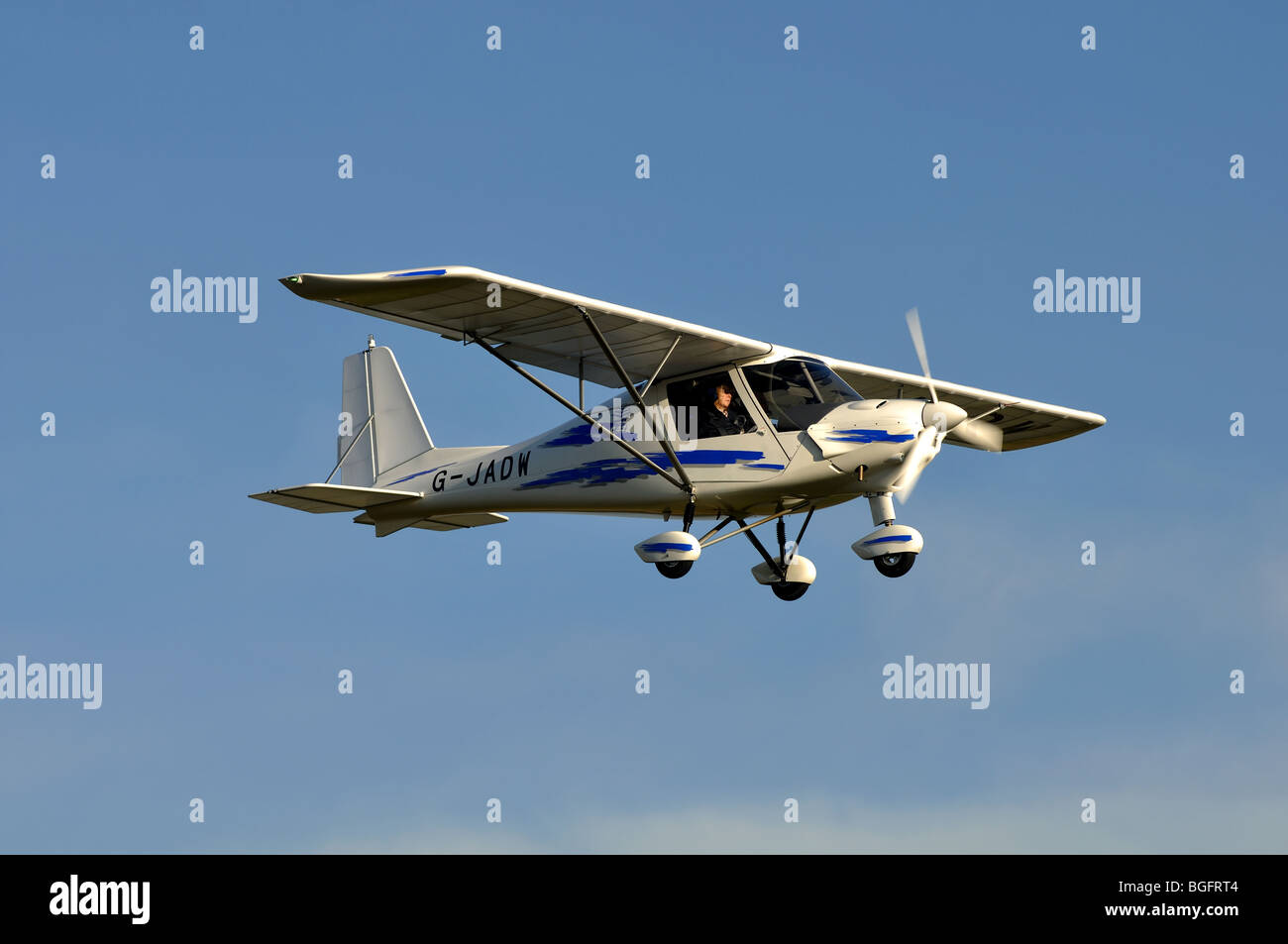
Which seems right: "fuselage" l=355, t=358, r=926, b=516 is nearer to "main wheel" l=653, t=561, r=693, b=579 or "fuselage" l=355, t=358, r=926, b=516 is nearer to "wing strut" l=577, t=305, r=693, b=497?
"wing strut" l=577, t=305, r=693, b=497

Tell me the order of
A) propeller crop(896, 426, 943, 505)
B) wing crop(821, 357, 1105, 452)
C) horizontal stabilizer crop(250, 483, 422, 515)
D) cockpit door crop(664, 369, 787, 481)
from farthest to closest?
wing crop(821, 357, 1105, 452) → horizontal stabilizer crop(250, 483, 422, 515) → cockpit door crop(664, 369, 787, 481) → propeller crop(896, 426, 943, 505)

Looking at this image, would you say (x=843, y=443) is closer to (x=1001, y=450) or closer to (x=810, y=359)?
(x=810, y=359)

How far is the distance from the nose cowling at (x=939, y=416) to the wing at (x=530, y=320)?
214 centimetres

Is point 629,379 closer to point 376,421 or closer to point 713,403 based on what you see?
point 713,403

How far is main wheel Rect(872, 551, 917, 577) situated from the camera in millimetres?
20062

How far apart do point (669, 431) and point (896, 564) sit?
10.8 feet

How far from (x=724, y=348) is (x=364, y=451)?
7448 millimetres

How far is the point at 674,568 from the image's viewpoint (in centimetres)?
2034

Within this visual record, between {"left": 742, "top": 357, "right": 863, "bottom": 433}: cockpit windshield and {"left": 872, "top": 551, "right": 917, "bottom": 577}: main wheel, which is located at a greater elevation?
{"left": 742, "top": 357, "right": 863, "bottom": 433}: cockpit windshield

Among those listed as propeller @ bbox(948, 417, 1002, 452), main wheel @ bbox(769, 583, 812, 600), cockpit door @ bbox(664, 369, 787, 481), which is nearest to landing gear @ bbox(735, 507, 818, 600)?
main wheel @ bbox(769, 583, 812, 600)

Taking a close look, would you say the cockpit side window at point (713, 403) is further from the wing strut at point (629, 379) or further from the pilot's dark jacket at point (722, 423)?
the wing strut at point (629, 379)

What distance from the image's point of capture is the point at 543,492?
22.3m

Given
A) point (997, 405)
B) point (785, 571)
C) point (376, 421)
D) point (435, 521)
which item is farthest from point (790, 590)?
point (376, 421)

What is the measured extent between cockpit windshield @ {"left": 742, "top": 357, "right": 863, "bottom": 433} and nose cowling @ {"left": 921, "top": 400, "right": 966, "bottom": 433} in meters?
0.94
